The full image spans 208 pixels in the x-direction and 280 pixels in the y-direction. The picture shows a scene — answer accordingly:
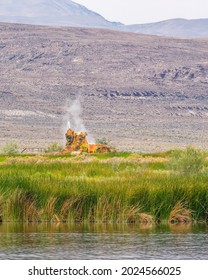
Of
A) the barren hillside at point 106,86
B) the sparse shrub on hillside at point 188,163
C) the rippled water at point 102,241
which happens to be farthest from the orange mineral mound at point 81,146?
the rippled water at point 102,241

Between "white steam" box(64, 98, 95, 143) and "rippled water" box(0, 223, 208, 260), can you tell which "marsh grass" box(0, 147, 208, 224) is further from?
"white steam" box(64, 98, 95, 143)

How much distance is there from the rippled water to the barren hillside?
68.7 metres

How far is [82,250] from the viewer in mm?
20609

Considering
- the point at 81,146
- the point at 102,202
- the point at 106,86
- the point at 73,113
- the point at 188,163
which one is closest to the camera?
the point at 102,202

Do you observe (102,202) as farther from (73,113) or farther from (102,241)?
(73,113)

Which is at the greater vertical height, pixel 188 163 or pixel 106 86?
pixel 188 163

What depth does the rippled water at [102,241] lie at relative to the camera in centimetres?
2003

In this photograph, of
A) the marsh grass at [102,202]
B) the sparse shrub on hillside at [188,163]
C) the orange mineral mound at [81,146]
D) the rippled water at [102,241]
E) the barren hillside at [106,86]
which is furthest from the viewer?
the barren hillside at [106,86]

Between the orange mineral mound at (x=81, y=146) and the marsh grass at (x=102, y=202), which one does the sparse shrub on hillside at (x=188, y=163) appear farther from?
the orange mineral mound at (x=81, y=146)

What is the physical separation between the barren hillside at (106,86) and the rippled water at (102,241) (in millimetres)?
68735

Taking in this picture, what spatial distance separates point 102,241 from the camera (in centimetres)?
2192

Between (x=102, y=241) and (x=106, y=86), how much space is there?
119232mm

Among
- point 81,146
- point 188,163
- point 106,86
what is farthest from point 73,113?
point 188,163

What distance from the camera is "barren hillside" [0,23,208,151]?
109812mm
